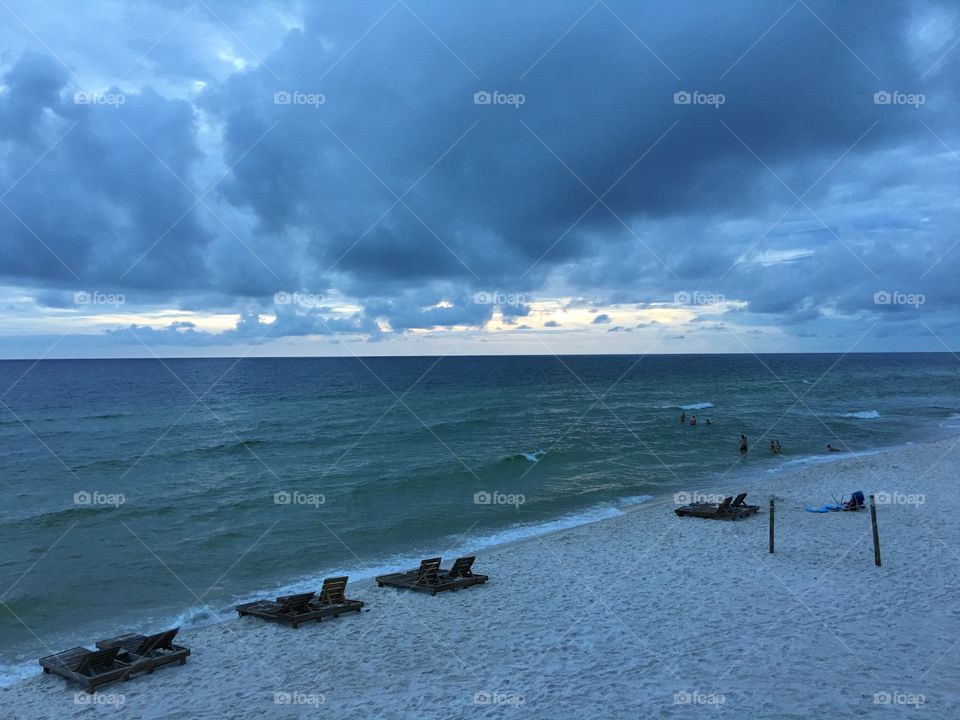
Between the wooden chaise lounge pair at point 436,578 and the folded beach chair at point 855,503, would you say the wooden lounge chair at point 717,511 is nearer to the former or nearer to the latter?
the folded beach chair at point 855,503

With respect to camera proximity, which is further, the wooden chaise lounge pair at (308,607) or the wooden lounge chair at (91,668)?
the wooden chaise lounge pair at (308,607)

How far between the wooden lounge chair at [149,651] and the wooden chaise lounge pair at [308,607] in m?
2.40

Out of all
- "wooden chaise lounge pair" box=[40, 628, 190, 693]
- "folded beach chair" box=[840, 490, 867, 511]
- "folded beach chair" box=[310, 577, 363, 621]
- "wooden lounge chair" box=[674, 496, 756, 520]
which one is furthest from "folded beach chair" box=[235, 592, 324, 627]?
"folded beach chair" box=[840, 490, 867, 511]

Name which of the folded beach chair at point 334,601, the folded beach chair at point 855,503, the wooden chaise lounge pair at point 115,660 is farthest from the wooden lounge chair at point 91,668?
the folded beach chair at point 855,503

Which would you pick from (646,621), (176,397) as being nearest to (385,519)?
(646,621)

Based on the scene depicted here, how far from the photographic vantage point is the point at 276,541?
25.0 m

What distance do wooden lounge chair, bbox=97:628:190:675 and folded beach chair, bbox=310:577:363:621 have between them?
315 cm

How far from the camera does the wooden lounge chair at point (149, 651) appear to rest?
12460mm

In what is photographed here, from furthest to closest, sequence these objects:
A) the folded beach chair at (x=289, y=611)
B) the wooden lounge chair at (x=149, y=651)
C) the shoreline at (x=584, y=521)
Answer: the shoreline at (x=584, y=521) < the folded beach chair at (x=289, y=611) < the wooden lounge chair at (x=149, y=651)

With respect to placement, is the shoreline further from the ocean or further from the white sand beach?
the white sand beach

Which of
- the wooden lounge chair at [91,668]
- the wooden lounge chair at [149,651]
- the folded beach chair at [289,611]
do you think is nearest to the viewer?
the wooden lounge chair at [91,668]

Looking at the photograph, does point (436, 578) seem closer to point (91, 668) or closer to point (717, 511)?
point (91, 668)

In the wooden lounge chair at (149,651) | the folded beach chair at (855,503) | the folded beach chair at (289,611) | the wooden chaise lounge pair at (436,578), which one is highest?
the folded beach chair at (855,503)

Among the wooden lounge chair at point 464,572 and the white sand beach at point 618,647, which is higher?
the wooden lounge chair at point 464,572
